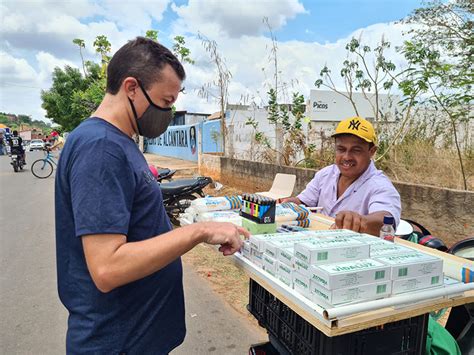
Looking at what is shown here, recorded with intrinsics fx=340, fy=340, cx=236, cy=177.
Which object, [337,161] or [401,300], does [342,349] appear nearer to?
[401,300]

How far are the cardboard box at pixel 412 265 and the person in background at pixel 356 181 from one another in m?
0.77

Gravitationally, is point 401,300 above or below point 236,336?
above

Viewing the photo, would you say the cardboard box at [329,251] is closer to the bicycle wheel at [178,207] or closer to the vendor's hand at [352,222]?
the vendor's hand at [352,222]

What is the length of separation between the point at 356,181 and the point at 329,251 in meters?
1.41

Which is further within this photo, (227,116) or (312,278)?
(227,116)

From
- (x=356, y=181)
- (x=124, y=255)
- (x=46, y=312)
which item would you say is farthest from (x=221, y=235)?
(x=46, y=312)

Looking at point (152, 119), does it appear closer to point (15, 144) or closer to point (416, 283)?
point (416, 283)

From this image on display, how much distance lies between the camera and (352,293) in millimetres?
1084

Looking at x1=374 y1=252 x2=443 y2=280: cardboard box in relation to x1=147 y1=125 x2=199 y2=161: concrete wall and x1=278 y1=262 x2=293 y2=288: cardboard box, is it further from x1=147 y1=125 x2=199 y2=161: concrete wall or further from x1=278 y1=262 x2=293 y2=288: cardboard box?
x1=147 y1=125 x2=199 y2=161: concrete wall

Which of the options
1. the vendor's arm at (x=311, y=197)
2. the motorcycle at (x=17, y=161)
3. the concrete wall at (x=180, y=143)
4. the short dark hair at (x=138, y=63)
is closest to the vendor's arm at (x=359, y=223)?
the vendor's arm at (x=311, y=197)

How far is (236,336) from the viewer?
279 centimetres

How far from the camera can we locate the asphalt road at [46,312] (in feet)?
8.82

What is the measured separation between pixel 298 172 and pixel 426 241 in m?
3.90

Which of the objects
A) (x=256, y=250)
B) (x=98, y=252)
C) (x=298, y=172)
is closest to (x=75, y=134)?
(x=98, y=252)
